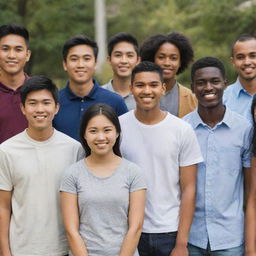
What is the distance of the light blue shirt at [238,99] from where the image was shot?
584 cm

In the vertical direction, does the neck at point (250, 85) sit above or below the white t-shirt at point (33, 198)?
above

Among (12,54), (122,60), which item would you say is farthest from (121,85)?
(12,54)

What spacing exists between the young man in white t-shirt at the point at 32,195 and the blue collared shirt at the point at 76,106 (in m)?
0.55

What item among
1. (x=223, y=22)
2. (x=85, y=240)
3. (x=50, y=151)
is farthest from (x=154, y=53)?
(x=223, y=22)

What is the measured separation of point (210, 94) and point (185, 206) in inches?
36.2

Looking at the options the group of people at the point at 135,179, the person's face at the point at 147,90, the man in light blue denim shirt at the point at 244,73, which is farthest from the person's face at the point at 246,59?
the person's face at the point at 147,90

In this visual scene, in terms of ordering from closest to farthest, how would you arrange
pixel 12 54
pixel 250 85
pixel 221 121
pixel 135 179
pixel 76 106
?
1. pixel 135 179
2. pixel 221 121
3. pixel 76 106
4. pixel 12 54
5. pixel 250 85

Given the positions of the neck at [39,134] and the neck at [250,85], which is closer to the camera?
the neck at [39,134]

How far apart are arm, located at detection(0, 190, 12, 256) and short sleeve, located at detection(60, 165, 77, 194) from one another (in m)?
0.44

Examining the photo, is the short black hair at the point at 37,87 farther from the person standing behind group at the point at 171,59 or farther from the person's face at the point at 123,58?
the person's face at the point at 123,58

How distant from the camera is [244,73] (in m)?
6.10

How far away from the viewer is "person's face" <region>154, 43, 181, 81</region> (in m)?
6.53

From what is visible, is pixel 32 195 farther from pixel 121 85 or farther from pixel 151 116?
pixel 121 85

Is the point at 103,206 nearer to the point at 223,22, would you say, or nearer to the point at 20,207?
the point at 20,207
